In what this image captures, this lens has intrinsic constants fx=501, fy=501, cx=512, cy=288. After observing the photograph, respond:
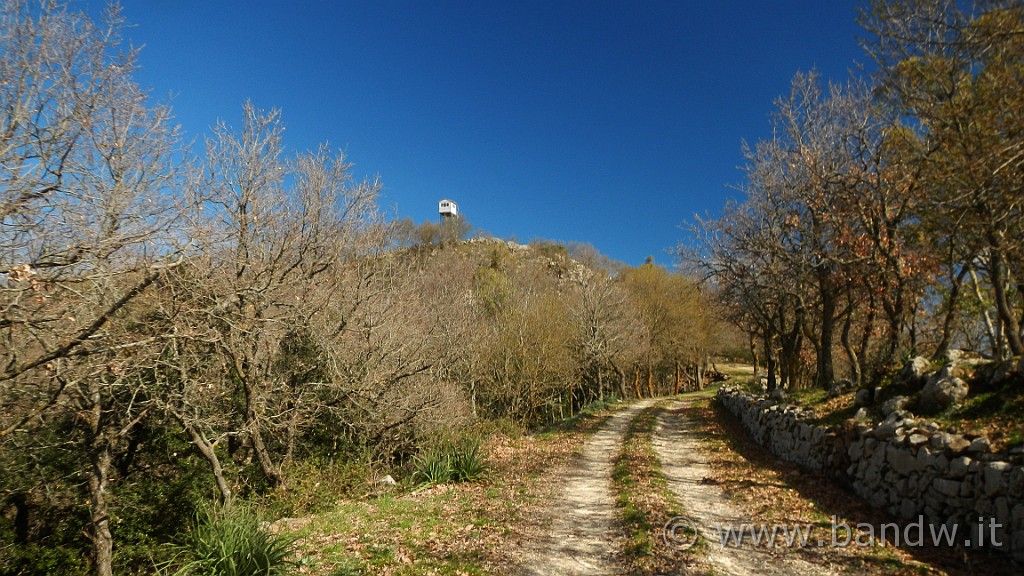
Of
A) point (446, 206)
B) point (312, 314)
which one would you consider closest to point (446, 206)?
point (446, 206)

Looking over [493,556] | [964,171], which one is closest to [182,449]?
[493,556]

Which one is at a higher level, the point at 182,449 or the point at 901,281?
the point at 901,281

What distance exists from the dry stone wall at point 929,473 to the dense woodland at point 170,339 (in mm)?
9970

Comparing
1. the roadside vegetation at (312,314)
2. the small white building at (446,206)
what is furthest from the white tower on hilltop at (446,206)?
the roadside vegetation at (312,314)

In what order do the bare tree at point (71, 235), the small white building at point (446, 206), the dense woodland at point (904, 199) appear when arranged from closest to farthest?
the bare tree at point (71, 235) → the dense woodland at point (904, 199) → the small white building at point (446, 206)

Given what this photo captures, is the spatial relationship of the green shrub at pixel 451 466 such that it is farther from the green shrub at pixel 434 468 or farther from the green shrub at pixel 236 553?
the green shrub at pixel 236 553

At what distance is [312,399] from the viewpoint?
12359 mm

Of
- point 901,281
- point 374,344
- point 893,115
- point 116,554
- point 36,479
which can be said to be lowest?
point 116,554

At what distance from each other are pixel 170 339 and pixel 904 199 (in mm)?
17273

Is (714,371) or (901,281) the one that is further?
(714,371)

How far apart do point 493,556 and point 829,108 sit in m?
16.0

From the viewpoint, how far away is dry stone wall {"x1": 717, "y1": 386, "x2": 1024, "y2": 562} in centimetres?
662

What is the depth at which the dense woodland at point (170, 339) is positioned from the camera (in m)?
5.87

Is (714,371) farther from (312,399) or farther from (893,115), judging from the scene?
(312,399)
